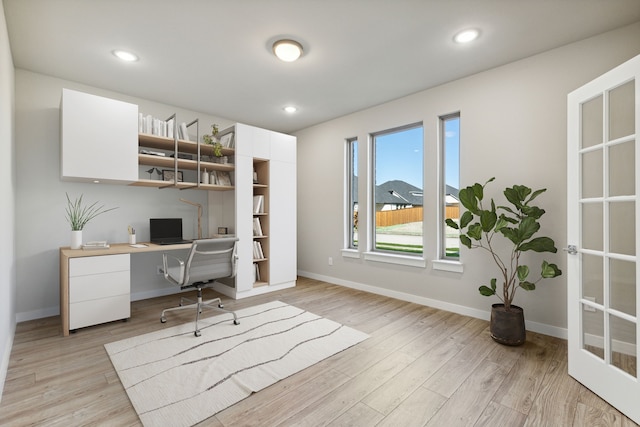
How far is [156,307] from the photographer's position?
3527 millimetres

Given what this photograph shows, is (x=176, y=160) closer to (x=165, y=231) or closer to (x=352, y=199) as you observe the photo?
(x=165, y=231)

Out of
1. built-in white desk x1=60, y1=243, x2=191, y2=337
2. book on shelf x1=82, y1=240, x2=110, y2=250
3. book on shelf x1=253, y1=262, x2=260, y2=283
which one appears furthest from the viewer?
book on shelf x1=253, y1=262, x2=260, y2=283

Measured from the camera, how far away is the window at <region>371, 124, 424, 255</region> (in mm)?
3898

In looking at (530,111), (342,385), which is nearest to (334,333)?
(342,385)

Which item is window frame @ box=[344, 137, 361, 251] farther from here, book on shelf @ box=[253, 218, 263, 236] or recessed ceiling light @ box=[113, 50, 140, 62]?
recessed ceiling light @ box=[113, 50, 140, 62]

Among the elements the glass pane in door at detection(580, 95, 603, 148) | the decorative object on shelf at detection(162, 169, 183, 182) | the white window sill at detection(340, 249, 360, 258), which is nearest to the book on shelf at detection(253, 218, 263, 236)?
the decorative object on shelf at detection(162, 169, 183, 182)

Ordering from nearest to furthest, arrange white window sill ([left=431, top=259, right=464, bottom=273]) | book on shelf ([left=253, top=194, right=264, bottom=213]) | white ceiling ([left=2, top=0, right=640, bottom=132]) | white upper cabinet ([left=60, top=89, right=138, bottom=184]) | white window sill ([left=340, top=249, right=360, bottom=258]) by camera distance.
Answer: white ceiling ([left=2, top=0, right=640, bottom=132]), white upper cabinet ([left=60, top=89, right=138, bottom=184]), white window sill ([left=431, top=259, right=464, bottom=273]), book on shelf ([left=253, top=194, right=264, bottom=213]), white window sill ([left=340, top=249, right=360, bottom=258])

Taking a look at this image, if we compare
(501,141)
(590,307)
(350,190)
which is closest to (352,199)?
(350,190)

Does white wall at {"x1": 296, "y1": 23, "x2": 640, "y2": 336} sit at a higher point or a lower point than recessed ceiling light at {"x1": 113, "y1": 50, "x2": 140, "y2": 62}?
lower

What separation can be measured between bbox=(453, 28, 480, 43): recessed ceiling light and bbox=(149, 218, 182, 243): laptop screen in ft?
12.4

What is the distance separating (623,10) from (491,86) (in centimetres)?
103

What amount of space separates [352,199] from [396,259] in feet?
4.07

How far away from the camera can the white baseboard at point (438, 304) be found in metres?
2.73

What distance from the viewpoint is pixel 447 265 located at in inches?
134
